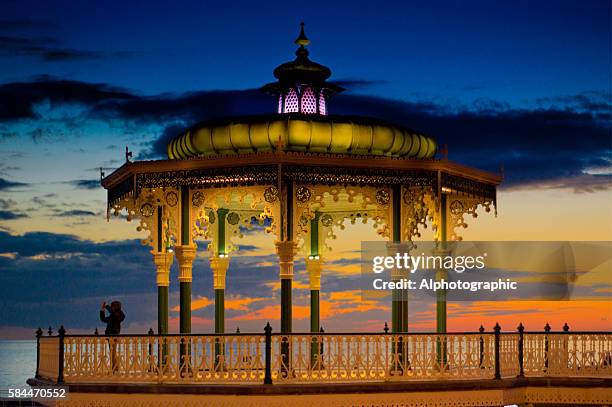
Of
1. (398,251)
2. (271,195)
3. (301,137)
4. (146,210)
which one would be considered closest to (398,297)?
(398,251)

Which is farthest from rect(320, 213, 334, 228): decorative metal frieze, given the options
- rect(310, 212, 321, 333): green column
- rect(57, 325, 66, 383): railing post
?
rect(57, 325, 66, 383): railing post

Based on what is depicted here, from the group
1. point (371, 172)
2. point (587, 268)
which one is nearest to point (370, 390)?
point (371, 172)

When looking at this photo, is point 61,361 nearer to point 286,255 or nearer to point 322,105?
point 286,255

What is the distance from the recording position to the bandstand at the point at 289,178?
23484mm

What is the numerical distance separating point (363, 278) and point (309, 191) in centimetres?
283

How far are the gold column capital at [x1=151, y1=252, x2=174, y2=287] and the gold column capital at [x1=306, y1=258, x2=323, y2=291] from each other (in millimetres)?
3601

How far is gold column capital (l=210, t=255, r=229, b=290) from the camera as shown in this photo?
27375 mm

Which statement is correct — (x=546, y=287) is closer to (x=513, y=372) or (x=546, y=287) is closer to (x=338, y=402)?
(x=513, y=372)

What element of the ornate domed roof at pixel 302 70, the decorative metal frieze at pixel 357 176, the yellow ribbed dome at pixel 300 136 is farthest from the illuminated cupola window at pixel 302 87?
the decorative metal frieze at pixel 357 176

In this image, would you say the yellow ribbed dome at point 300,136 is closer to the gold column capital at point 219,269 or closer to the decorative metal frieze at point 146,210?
the decorative metal frieze at point 146,210

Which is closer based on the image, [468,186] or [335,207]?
[468,186]

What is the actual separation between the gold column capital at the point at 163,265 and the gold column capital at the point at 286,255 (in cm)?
265

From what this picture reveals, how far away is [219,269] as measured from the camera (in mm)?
27453

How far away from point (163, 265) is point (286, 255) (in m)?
2.86
